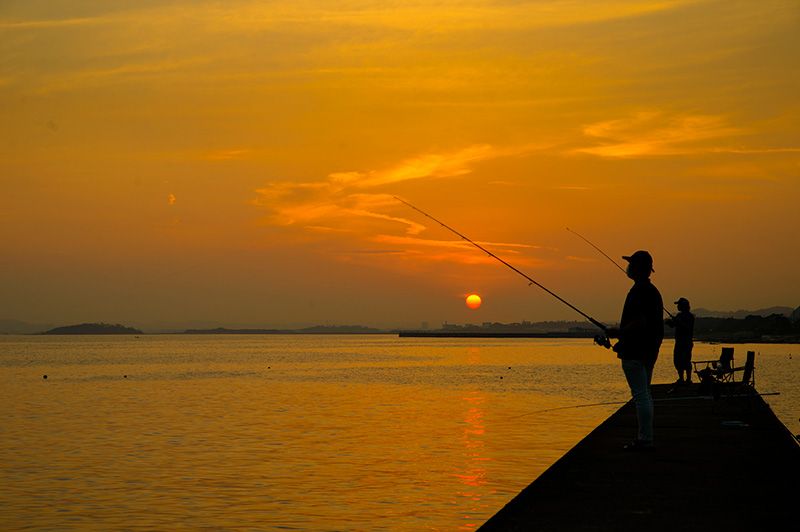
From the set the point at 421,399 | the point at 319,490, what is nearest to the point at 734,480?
the point at 319,490

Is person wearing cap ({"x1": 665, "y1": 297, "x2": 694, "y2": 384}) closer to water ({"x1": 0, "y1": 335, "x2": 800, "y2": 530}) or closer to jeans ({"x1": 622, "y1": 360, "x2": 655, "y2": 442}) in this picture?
water ({"x1": 0, "y1": 335, "x2": 800, "y2": 530})

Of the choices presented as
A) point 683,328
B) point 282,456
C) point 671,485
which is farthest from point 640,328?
point 282,456

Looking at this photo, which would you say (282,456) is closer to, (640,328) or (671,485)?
(640,328)

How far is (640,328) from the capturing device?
11.5 meters

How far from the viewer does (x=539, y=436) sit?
22.5 meters

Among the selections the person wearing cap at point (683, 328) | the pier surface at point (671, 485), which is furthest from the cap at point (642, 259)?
the person wearing cap at point (683, 328)

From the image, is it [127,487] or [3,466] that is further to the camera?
[3,466]

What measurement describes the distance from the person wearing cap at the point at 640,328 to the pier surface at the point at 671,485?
2.86ft

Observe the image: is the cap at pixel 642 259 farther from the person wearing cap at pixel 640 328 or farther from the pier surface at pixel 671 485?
the pier surface at pixel 671 485

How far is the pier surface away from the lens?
7953mm

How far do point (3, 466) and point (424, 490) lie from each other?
28.1ft

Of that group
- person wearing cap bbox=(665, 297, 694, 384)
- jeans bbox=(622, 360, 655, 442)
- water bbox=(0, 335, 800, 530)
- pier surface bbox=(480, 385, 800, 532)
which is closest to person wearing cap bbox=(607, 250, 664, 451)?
jeans bbox=(622, 360, 655, 442)

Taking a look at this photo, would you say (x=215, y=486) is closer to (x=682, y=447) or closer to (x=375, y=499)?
(x=375, y=499)

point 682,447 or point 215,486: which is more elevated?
point 682,447
